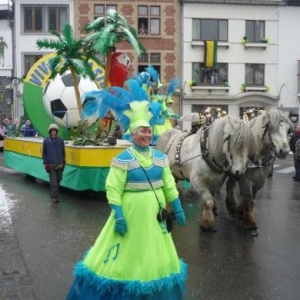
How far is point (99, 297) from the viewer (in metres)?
3.76

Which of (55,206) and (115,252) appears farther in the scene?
(55,206)

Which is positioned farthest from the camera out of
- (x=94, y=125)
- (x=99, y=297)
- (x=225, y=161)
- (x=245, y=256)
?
(x=94, y=125)

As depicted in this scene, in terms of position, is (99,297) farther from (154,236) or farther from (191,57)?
(191,57)

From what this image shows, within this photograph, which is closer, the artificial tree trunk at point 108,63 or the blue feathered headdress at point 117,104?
the blue feathered headdress at point 117,104

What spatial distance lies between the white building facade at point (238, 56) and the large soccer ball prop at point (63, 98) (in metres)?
18.3

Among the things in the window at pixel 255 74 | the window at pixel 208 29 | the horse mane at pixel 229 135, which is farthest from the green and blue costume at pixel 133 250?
the window at pixel 255 74

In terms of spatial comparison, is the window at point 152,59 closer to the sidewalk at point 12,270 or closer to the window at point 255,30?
the window at point 255,30

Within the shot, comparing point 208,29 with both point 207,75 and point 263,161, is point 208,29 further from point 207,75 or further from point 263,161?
point 263,161

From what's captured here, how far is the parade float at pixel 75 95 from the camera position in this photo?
1023 centimetres

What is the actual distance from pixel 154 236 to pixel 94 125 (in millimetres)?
8068

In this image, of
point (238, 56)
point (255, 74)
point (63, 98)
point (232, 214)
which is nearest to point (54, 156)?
point (63, 98)

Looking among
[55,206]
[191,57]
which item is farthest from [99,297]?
[191,57]

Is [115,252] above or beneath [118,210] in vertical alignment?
beneath

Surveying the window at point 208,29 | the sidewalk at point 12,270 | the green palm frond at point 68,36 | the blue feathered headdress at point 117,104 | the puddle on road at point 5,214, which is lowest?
the puddle on road at point 5,214
